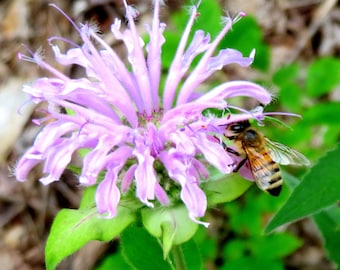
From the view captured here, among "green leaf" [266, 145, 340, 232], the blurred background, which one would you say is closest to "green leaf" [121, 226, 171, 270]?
"green leaf" [266, 145, 340, 232]

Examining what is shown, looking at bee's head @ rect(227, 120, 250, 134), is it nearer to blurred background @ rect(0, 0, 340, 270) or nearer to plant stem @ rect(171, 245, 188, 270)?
blurred background @ rect(0, 0, 340, 270)

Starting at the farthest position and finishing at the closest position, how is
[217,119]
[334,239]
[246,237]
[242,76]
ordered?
[242,76], [246,237], [334,239], [217,119]

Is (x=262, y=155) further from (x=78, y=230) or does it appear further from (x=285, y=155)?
(x=78, y=230)

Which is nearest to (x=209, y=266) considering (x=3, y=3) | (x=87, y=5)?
(x=87, y=5)

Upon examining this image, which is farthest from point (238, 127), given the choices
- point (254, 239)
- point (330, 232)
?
point (254, 239)

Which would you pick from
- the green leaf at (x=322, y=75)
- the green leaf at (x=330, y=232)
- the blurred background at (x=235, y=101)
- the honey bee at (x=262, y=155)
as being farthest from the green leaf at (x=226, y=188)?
the green leaf at (x=322, y=75)

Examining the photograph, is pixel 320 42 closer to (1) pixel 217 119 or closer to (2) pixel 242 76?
(2) pixel 242 76

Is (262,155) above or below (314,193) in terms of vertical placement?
above
